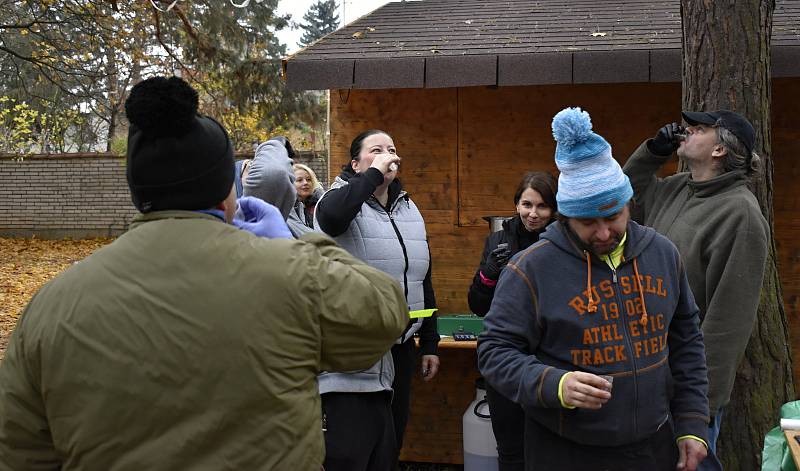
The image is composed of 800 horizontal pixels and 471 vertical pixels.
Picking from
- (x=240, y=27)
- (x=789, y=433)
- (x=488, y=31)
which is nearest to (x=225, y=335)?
(x=789, y=433)

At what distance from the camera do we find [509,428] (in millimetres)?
3877

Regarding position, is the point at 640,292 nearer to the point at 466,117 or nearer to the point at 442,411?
the point at 466,117

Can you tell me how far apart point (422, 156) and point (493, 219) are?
2.99 ft

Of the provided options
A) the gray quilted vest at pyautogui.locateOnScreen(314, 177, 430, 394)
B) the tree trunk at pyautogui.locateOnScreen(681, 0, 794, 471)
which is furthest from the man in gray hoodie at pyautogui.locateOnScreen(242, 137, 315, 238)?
the tree trunk at pyautogui.locateOnScreen(681, 0, 794, 471)

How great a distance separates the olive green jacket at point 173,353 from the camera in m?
1.57

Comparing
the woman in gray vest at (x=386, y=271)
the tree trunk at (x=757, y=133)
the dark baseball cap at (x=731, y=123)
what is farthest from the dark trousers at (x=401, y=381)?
the dark baseball cap at (x=731, y=123)

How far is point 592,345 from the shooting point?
240cm

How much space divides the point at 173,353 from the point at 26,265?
16798 mm

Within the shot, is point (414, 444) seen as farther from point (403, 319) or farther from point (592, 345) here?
point (403, 319)

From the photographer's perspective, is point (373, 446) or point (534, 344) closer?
point (534, 344)

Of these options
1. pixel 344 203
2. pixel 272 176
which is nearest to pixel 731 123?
pixel 344 203

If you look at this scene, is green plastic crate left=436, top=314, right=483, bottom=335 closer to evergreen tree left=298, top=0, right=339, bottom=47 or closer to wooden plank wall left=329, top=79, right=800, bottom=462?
wooden plank wall left=329, top=79, right=800, bottom=462

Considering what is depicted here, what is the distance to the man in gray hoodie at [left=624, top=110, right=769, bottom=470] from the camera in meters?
3.00

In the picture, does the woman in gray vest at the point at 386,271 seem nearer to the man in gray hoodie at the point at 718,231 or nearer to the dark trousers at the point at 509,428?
the dark trousers at the point at 509,428
